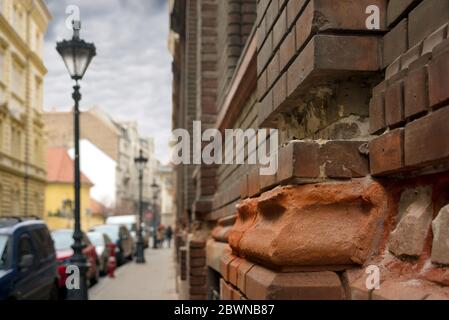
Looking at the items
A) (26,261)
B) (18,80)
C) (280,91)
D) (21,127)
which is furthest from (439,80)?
(21,127)

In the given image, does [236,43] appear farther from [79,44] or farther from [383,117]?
[383,117]

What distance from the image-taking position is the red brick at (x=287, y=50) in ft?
8.82

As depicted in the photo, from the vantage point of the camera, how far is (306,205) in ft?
7.90

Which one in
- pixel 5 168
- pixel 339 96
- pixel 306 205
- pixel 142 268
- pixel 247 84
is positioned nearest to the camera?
pixel 306 205

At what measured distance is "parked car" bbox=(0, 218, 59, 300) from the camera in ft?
30.8

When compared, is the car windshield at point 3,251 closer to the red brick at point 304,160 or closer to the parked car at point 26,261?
the parked car at point 26,261

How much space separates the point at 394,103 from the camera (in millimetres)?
2184

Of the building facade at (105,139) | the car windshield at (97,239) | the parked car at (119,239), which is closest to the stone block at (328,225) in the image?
the car windshield at (97,239)

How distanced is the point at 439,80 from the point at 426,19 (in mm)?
303

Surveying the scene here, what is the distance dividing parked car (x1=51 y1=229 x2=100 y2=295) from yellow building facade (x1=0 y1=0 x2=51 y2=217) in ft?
31.0

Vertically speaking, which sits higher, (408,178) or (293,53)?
(293,53)

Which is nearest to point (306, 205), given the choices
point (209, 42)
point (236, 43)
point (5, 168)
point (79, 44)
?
point (236, 43)

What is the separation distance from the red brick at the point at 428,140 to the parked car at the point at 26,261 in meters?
7.96

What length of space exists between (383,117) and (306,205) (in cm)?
42
